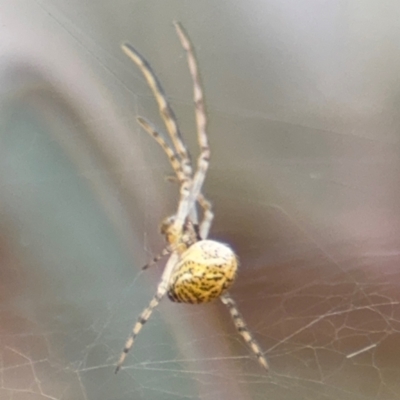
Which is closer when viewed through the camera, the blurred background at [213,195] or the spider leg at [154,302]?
the spider leg at [154,302]

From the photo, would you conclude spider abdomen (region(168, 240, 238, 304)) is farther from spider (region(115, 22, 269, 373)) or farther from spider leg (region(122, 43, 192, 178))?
spider leg (region(122, 43, 192, 178))

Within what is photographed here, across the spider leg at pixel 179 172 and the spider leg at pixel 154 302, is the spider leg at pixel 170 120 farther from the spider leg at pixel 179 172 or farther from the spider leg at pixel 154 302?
the spider leg at pixel 154 302

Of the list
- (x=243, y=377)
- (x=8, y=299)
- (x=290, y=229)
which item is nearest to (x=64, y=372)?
(x=8, y=299)

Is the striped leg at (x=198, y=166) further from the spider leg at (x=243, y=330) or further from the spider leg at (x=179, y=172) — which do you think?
the spider leg at (x=243, y=330)

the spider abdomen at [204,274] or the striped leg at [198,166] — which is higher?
the striped leg at [198,166]

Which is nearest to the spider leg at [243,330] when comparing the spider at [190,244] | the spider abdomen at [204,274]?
the spider at [190,244]

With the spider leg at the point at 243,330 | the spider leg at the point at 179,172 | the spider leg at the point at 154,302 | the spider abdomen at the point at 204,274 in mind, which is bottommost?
the spider leg at the point at 243,330

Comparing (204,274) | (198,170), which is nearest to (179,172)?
(198,170)
